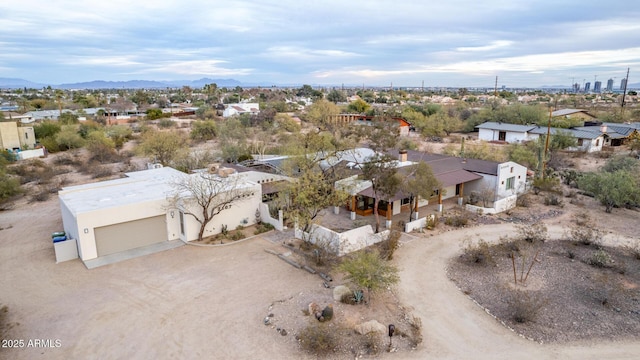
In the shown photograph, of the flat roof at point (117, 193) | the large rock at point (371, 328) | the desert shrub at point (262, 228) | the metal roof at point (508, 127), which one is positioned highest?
the metal roof at point (508, 127)

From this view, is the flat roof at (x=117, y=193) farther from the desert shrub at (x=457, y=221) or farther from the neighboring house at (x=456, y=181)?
the desert shrub at (x=457, y=221)

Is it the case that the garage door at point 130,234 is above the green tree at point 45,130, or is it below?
below

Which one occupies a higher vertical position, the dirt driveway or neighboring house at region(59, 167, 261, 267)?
neighboring house at region(59, 167, 261, 267)

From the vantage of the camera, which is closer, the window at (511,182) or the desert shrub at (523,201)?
the desert shrub at (523,201)

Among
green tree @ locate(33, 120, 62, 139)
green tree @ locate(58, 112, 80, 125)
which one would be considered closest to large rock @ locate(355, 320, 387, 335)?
green tree @ locate(33, 120, 62, 139)

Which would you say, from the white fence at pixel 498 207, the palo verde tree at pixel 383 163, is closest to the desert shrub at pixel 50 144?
the palo verde tree at pixel 383 163

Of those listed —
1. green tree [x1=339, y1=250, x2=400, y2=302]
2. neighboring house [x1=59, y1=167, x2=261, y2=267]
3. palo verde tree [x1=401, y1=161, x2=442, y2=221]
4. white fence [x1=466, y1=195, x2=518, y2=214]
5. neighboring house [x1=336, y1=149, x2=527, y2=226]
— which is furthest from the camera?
white fence [x1=466, y1=195, x2=518, y2=214]

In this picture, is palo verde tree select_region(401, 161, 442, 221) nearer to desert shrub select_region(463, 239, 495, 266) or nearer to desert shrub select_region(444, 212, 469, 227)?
desert shrub select_region(444, 212, 469, 227)
